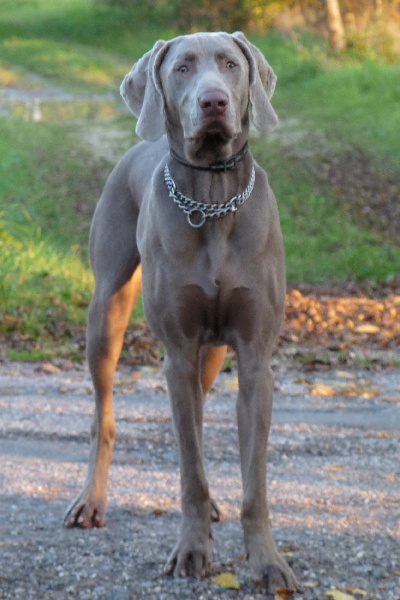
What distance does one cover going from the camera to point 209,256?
12.9 feet

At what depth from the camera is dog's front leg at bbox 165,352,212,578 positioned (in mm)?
3850

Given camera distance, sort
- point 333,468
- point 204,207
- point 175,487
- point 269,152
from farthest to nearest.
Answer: point 269,152
point 333,468
point 175,487
point 204,207

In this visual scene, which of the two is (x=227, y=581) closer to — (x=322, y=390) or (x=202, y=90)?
(x=202, y=90)

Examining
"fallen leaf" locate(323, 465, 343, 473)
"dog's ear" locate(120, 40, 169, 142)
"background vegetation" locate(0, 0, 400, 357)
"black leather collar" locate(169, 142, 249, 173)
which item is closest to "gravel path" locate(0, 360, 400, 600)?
"fallen leaf" locate(323, 465, 343, 473)

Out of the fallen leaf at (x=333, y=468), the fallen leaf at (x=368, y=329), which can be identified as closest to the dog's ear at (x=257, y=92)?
the fallen leaf at (x=333, y=468)

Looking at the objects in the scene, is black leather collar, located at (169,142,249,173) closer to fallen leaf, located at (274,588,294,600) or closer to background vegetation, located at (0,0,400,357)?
fallen leaf, located at (274,588,294,600)

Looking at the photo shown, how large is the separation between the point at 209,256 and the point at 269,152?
1115 centimetres

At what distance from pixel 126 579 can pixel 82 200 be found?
10.00 metres

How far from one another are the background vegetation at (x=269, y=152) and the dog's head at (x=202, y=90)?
449cm

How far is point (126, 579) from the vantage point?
3.82m

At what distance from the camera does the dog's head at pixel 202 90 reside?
3.75 meters

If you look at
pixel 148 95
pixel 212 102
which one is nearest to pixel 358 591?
pixel 212 102

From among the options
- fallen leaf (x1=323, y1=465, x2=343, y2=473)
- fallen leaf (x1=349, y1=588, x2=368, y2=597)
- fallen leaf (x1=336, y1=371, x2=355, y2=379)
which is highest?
fallen leaf (x1=349, y1=588, x2=368, y2=597)

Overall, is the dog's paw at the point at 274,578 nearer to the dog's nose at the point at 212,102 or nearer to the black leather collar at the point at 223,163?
the black leather collar at the point at 223,163
